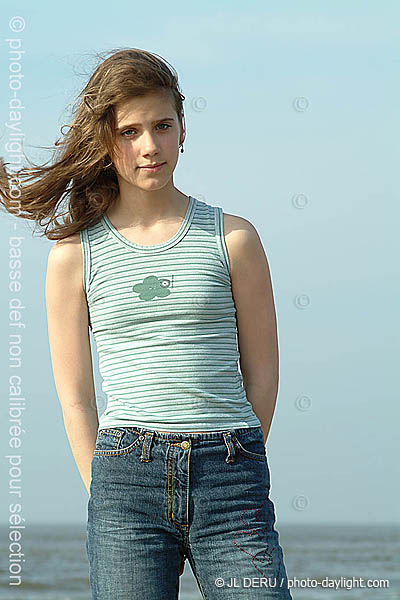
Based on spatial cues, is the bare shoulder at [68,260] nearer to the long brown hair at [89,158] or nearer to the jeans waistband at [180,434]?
the long brown hair at [89,158]

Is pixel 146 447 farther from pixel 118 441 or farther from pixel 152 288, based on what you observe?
pixel 152 288

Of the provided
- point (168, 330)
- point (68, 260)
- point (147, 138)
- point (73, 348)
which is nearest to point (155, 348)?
point (168, 330)

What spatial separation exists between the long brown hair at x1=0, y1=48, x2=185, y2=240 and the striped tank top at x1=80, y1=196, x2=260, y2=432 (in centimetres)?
15

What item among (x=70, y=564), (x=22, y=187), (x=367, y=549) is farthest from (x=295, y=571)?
(x=22, y=187)

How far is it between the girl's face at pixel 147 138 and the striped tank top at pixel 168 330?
0.17 metres

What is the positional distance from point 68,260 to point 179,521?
2.75 feet

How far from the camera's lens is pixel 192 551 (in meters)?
2.62

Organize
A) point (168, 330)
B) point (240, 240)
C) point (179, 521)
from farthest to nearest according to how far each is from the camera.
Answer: point (240, 240), point (168, 330), point (179, 521)

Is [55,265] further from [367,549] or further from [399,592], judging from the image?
[367,549]

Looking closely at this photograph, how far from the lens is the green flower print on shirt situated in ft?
9.05

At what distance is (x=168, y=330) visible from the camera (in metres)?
2.73

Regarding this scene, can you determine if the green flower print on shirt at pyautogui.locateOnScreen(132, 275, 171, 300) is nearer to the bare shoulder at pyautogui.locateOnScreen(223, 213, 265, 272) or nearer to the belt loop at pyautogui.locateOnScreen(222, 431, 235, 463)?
the bare shoulder at pyautogui.locateOnScreen(223, 213, 265, 272)

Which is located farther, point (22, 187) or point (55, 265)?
point (22, 187)

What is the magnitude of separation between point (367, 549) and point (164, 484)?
91.0 ft
